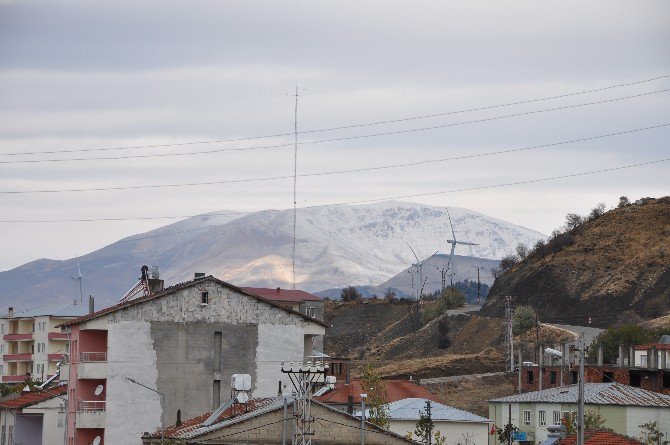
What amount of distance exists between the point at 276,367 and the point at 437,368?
97978 millimetres

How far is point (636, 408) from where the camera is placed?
110 meters

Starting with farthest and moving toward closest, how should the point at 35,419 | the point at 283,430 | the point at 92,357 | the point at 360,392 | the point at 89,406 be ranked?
the point at 360,392 < the point at 35,419 < the point at 92,357 < the point at 89,406 < the point at 283,430

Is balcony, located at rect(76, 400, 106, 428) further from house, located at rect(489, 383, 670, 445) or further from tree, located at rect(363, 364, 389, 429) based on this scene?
house, located at rect(489, 383, 670, 445)

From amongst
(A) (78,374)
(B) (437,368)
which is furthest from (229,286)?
(B) (437,368)

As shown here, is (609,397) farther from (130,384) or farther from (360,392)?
(130,384)

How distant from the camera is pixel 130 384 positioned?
3706 inches

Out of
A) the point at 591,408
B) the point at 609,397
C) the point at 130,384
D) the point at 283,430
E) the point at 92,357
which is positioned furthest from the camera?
the point at 609,397

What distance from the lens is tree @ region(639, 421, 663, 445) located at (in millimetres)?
103675

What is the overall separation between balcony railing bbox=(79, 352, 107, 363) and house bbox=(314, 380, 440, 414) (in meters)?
15.3

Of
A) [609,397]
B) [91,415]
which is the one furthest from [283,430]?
[609,397]

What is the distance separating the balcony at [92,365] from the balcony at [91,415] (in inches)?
65.0

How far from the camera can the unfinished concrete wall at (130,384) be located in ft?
306

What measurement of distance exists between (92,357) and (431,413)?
25.6 meters

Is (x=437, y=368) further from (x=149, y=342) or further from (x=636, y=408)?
(x=149, y=342)
